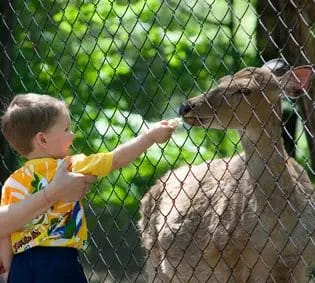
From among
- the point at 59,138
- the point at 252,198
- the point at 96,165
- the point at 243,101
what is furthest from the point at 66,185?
the point at 252,198

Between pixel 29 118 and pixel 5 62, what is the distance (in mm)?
2259

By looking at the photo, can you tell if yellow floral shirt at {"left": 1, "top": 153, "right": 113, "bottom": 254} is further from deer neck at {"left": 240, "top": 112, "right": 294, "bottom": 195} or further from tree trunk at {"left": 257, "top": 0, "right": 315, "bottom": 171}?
tree trunk at {"left": 257, "top": 0, "right": 315, "bottom": 171}

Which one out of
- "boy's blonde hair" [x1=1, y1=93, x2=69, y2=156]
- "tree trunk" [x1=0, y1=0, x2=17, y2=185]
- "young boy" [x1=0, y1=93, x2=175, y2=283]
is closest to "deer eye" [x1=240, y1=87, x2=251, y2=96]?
"tree trunk" [x1=0, y1=0, x2=17, y2=185]

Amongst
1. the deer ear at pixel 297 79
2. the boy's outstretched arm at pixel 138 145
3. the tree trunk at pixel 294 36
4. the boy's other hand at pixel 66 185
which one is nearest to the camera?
the boy's other hand at pixel 66 185

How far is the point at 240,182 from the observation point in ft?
22.0

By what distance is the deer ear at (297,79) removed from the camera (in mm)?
6023

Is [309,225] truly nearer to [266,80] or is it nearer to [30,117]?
[266,80]

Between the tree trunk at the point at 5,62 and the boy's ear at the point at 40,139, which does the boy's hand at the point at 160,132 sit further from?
the tree trunk at the point at 5,62

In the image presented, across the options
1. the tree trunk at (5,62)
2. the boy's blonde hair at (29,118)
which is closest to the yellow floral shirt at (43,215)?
the boy's blonde hair at (29,118)

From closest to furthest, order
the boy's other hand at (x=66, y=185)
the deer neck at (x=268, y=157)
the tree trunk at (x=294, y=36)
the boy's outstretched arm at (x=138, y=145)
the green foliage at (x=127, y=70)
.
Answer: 1. the boy's other hand at (x=66, y=185)
2. the boy's outstretched arm at (x=138, y=145)
3. the deer neck at (x=268, y=157)
4. the tree trunk at (x=294, y=36)
5. the green foliage at (x=127, y=70)

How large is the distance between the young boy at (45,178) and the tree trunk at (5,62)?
2002 millimetres

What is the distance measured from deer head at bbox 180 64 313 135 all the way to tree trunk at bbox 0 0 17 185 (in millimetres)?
1103

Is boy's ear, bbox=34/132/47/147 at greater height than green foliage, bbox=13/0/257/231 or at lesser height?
greater

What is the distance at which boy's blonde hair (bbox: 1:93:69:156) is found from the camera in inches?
180
